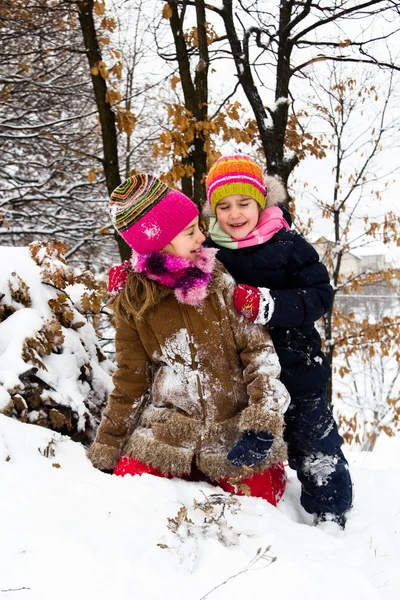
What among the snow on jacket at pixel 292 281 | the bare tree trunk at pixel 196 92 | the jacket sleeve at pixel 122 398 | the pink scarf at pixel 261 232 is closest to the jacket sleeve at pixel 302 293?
the snow on jacket at pixel 292 281

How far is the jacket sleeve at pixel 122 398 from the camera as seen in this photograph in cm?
244

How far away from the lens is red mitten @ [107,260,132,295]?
2.36 metres

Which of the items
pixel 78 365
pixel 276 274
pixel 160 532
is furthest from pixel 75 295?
pixel 160 532

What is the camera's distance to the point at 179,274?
2.23 meters

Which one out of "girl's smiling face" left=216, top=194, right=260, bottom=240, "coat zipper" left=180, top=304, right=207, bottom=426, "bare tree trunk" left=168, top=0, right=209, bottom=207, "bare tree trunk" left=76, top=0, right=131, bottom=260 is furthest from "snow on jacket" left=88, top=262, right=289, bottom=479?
"bare tree trunk" left=76, top=0, right=131, bottom=260

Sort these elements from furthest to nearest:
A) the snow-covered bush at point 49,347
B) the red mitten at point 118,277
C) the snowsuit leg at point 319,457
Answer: the snow-covered bush at point 49,347 → the snowsuit leg at point 319,457 → the red mitten at point 118,277

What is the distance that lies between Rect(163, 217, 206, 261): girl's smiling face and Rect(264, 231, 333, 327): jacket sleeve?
43cm

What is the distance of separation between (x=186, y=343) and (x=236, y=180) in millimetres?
877

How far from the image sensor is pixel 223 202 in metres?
2.46

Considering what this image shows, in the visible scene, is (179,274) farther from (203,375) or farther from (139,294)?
(203,375)

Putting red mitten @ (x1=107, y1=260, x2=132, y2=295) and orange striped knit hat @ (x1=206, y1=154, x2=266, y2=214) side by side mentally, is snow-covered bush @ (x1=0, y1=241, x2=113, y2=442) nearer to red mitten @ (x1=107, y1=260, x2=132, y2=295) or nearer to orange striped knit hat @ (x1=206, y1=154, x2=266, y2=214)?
red mitten @ (x1=107, y1=260, x2=132, y2=295)

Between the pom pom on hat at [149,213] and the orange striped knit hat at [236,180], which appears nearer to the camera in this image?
the pom pom on hat at [149,213]

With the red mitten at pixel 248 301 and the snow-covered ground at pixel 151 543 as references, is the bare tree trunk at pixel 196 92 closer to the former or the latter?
the red mitten at pixel 248 301

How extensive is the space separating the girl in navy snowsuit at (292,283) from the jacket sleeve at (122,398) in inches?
26.1
